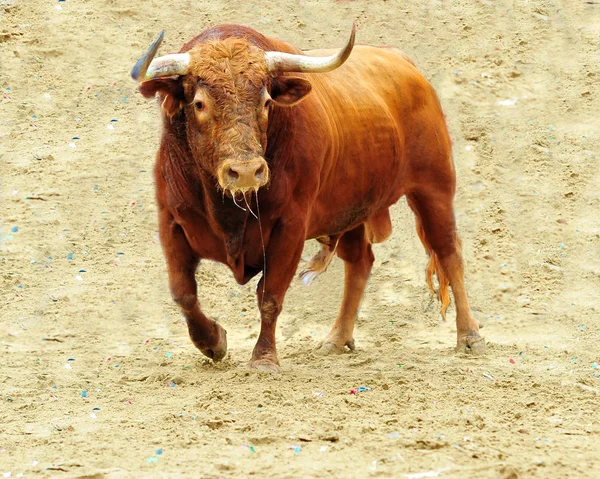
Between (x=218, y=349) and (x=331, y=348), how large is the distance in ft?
4.10

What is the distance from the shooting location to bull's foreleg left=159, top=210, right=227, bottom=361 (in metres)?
7.36

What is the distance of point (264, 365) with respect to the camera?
716 cm

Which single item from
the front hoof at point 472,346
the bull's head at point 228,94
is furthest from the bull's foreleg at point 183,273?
the front hoof at point 472,346

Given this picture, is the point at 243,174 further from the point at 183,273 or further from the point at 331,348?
the point at 331,348

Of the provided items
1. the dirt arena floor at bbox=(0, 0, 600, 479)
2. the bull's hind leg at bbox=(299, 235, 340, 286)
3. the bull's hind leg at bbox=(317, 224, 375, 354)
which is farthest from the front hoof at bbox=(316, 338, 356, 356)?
the bull's hind leg at bbox=(299, 235, 340, 286)

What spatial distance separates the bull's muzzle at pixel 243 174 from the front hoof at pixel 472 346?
2821 mm

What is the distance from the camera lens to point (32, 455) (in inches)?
216

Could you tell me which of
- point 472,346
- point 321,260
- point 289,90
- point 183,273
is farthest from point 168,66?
point 472,346

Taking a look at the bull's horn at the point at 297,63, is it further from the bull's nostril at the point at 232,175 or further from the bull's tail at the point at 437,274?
the bull's tail at the point at 437,274

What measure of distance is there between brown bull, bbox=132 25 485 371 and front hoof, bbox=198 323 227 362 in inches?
0.4

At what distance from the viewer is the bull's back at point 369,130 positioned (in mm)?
7781

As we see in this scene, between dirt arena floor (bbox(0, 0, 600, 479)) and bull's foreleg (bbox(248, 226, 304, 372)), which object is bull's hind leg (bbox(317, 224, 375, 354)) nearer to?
dirt arena floor (bbox(0, 0, 600, 479))

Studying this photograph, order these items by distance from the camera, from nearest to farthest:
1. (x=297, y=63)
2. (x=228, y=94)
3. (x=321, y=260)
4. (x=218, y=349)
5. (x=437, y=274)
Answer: (x=228, y=94)
(x=297, y=63)
(x=218, y=349)
(x=321, y=260)
(x=437, y=274)

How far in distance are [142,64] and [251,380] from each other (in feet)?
6.23
